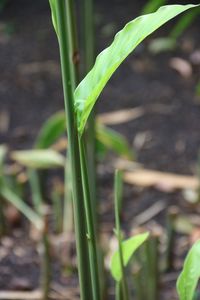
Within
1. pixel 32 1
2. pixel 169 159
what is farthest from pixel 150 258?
pixel 32 1

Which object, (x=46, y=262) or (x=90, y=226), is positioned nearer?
(x=90, y=226)

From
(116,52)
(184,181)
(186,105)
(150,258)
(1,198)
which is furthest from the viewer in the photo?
(186,105)

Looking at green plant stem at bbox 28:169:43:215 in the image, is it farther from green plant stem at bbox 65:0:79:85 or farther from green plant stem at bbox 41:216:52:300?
green plant stem at bbox 65:0:79:85

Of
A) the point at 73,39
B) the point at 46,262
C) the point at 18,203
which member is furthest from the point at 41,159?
the point at 73,39

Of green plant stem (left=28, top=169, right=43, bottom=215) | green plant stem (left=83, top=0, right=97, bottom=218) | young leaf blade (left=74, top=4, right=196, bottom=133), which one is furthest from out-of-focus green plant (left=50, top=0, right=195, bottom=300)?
green plant stem (left=28, top=169, right=43, bottom=215)

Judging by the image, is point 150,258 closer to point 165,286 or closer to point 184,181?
point 165,286

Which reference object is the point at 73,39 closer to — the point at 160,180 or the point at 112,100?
the point at 160,180
